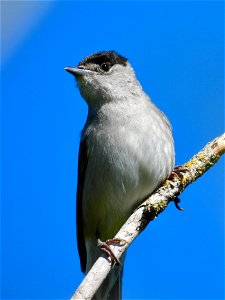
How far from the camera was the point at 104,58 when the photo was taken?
725 centimetres

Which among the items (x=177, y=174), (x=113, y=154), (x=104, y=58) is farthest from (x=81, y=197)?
(x=104, y=58)

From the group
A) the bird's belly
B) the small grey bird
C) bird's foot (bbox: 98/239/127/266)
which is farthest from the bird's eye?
bird's foot (bbox: 98/239/127/266)

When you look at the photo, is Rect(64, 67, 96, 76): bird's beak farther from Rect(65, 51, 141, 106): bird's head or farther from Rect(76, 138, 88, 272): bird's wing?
Rect(76, 138, 88, 272): bird's wing

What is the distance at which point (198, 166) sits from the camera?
552 cm

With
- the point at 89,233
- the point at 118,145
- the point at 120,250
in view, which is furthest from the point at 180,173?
the point at 89,233

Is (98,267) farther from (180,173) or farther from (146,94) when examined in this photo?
(146,94)

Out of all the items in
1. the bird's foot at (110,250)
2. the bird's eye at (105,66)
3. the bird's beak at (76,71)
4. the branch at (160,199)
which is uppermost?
the bird's eye at (105,66)

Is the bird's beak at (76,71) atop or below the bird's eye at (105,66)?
below

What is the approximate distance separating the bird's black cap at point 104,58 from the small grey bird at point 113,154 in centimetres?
Result: 1

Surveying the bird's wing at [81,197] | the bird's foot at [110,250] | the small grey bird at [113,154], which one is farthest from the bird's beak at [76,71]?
the bird's foot at [110,250]

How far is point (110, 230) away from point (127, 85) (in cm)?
196

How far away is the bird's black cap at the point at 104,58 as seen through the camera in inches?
282

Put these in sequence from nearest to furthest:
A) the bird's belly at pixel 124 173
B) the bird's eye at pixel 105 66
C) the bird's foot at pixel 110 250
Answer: the bird's foot at pixel 110 250
the bird's belly at pixel 124 173
the bird's eye at pixel 105 66

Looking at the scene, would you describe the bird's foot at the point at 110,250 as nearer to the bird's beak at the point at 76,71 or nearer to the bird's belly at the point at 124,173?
the bird's belly at the point at 124,173
